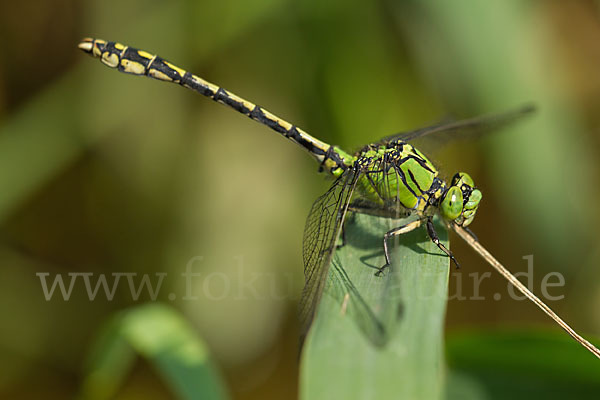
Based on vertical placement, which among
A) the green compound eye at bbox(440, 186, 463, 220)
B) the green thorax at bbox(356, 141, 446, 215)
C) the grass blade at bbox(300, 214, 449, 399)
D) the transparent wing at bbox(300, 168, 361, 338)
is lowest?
the grass blade at bbox(300, 214, 449, 399)

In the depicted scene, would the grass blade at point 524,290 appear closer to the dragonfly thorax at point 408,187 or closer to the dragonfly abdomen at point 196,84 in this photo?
the dragonfly thorax at point 408,187

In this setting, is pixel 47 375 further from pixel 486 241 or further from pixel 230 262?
pixel 486 241

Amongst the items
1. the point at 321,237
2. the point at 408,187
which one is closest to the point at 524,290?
the point at 408,187

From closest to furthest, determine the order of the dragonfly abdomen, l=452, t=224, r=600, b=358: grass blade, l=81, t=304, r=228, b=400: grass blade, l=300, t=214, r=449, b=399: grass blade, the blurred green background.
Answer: l=300, t=214, r=449, b=399: grass blade → l=452, t=224, r=600, b=358: grass blade → l=81, t=304, r=228, b=400: grass blade → the dragonfly abdomen → the blurred green background

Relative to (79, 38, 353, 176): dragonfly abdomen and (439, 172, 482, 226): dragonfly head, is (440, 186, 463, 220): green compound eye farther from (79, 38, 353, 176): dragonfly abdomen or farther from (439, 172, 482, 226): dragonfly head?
(79, 38, 353, 176): dragonfly abdomen

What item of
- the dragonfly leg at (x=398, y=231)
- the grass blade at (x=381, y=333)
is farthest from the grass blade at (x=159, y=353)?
the dragonfly leg at (x=398, y=231)

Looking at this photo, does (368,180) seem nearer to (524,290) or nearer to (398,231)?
(398,231)

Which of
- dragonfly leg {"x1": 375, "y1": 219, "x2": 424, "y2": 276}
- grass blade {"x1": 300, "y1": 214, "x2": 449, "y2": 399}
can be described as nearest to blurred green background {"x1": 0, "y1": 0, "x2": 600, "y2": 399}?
dragonfly leg {"x1": 375, "y1": 219, "x2": 424, "y2": 276}
